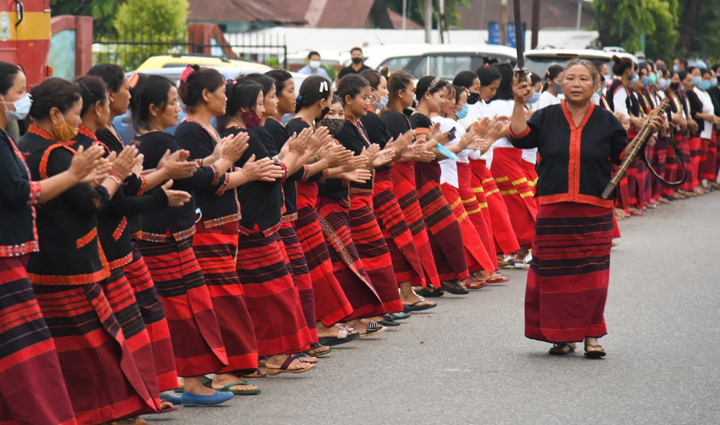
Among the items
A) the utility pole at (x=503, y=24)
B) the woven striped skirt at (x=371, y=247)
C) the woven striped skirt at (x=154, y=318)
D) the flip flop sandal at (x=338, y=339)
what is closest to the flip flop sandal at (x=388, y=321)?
the woven striped skirt at (x=371, y=247)

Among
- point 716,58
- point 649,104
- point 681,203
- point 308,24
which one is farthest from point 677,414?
point 308,24

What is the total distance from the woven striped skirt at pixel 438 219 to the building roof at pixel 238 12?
41734 mm

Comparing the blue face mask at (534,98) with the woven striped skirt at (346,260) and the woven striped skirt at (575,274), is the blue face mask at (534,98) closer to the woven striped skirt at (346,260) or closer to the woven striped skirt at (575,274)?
the woven striped skirt at (346,260)

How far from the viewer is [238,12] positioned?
2024 inches

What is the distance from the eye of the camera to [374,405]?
6426 millimetres

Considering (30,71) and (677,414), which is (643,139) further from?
(30,71)

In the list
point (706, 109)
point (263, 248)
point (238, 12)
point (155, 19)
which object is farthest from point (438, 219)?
point (238, 12)

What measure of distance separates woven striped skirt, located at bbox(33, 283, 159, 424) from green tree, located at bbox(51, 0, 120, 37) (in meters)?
33.4

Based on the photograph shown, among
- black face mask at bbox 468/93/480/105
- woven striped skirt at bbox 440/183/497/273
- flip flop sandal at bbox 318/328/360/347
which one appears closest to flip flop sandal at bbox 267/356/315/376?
A: flip flop sandal at bbox 318/328/360/347

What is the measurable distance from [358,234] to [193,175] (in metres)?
2.63

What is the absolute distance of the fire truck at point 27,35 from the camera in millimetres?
13000

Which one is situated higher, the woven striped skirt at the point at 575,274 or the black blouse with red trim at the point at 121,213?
the black blouse with red trim at the point at 121,213

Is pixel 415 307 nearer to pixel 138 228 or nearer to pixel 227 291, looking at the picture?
pixel 227 291

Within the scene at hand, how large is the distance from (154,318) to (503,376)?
2226 millimetres
